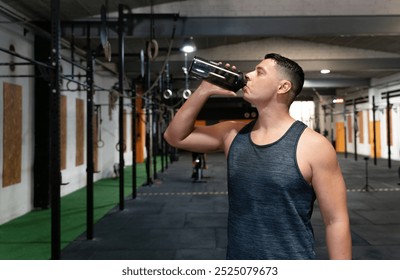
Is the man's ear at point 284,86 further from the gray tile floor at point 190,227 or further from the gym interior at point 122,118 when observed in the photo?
the gray tile floor at point 190,227

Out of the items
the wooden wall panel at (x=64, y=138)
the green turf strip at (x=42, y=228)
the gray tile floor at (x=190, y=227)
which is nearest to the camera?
the gray tile floor at (x=190, y=227)

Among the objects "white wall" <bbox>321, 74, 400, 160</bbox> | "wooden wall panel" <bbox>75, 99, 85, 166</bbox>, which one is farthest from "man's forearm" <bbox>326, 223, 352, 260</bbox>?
"white wall" <bbox>321, 74, 400, 160</bbox>

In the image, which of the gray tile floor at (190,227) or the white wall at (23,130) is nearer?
the gray tile floor at (190,227)

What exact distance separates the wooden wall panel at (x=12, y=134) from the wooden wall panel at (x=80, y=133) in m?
2.56

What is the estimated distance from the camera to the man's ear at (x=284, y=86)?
46.6 inches

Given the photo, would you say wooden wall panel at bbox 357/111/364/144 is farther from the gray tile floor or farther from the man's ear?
the man's ear

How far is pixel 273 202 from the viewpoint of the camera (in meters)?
1.12

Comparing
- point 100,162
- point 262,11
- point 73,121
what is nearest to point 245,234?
point 262,11

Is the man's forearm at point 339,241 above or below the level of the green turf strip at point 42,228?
above

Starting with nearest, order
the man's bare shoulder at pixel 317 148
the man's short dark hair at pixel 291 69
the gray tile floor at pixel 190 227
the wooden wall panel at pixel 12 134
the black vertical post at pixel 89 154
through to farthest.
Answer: the man's bare shoulder at pixel 317 148, the man's short dark hair at pixel 291 69, the gray tile floor at pixel 190 227, the black vertical post at pixel 89 154, the wooden wall panel at pixel 12 134

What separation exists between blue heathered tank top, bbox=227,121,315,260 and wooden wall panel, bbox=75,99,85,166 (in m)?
7.57

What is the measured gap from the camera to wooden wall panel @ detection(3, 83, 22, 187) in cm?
519

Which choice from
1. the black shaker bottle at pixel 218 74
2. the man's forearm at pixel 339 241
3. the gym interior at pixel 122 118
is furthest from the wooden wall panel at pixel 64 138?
the man's forearm at pixel 339 241

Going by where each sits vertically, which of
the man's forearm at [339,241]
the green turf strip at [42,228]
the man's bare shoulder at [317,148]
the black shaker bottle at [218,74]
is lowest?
the green turf strip at [42,228]
